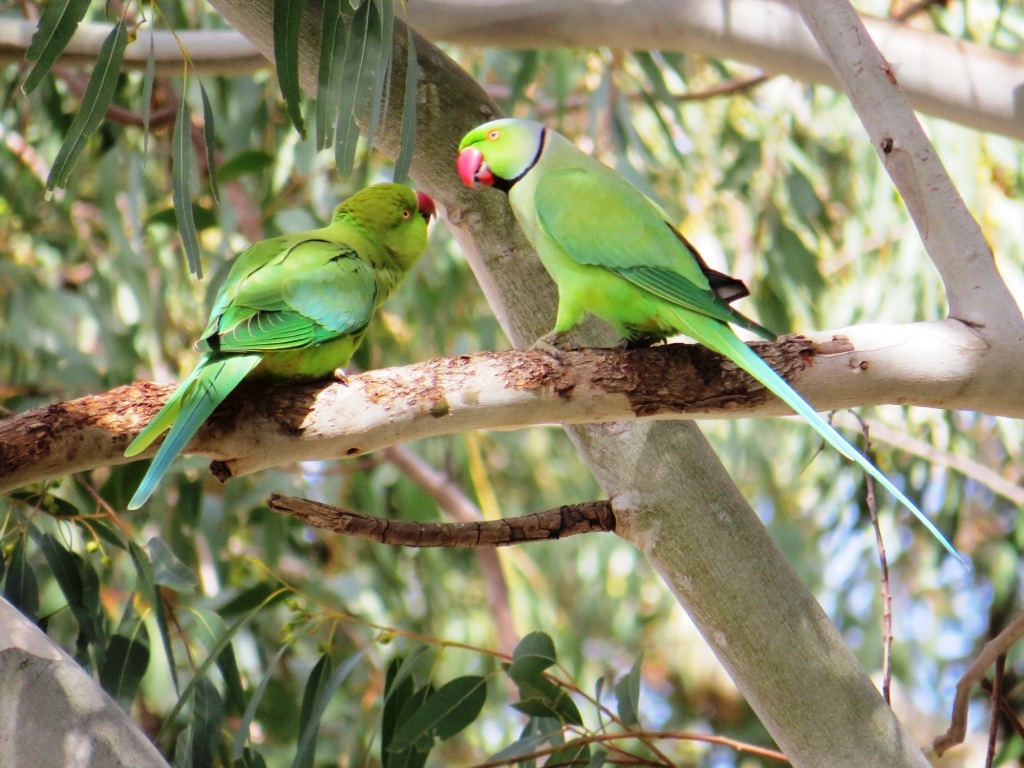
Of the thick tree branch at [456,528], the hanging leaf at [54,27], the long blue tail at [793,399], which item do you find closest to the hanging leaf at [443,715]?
the thick tree branch at [456,528]

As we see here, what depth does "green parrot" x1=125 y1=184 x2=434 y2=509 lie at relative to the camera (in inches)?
60.1

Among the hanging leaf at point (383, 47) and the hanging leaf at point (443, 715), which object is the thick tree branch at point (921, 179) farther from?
the hanging leaf at point (443, 715)

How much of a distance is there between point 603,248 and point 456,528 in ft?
1.69

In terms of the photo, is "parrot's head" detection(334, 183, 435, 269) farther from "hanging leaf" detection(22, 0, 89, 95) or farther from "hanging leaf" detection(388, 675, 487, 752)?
"hanging leaf" detection(388, 675, 487, 752)

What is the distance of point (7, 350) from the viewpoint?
12.5 ft

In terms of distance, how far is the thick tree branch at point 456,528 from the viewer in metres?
1.67

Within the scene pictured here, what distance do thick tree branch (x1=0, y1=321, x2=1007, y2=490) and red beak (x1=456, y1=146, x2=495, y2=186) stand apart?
1.77 ft

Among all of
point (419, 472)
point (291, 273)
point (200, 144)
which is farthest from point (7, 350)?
point (291, 273)

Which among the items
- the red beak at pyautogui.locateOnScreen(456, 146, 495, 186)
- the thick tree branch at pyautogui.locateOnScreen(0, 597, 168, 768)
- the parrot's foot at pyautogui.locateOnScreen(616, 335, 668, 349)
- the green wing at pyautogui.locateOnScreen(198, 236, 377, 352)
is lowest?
the thick tree branch at pyautogui.locateOnScreen(0, 597, 168, 768)

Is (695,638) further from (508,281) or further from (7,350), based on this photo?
(508,281)

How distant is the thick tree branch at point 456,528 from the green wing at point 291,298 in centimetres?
25

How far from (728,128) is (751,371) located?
2740mm

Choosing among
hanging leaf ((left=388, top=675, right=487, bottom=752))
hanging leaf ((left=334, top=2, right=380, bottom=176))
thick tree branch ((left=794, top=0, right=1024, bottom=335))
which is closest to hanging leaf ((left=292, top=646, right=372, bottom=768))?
hanging leaf ((left=388, top=675, right=487, bottom=752))

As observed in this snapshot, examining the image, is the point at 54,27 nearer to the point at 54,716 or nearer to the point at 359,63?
the point at 359,63
